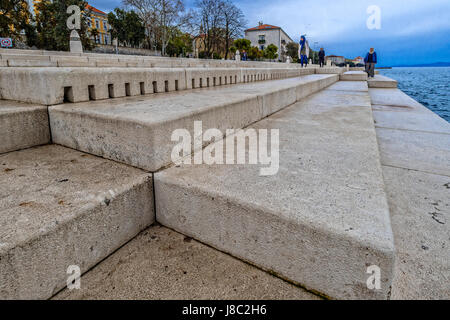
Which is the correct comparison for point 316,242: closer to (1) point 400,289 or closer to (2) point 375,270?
(2) point 375,270

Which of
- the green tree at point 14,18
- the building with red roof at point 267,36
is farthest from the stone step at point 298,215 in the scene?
the building with red roof at point 267,36

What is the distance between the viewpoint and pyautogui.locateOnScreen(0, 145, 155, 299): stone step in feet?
3.22

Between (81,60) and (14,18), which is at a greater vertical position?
(14,18)

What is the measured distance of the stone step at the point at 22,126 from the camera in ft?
6.15

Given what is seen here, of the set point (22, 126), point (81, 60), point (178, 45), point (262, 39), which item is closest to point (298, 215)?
point (22, 126)

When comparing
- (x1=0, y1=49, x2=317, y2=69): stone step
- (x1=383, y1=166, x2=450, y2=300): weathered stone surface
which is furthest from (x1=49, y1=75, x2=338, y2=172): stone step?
(x1=0, y1=49, x2=317, y2=69): stone step

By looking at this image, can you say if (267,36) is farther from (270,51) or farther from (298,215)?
(298,215)

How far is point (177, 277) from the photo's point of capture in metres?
1.21

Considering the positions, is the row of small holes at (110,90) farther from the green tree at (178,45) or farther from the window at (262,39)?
the window at (262,39)

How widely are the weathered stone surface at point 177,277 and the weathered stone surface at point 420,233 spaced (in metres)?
0.47

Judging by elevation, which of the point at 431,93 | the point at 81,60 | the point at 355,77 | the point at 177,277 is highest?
the point at 81,60

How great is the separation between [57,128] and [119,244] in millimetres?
1217

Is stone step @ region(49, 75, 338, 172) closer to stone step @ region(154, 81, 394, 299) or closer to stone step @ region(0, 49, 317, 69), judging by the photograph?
stone step @ region(154, 81, 394, 299)

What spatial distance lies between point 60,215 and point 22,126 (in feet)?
4.10
